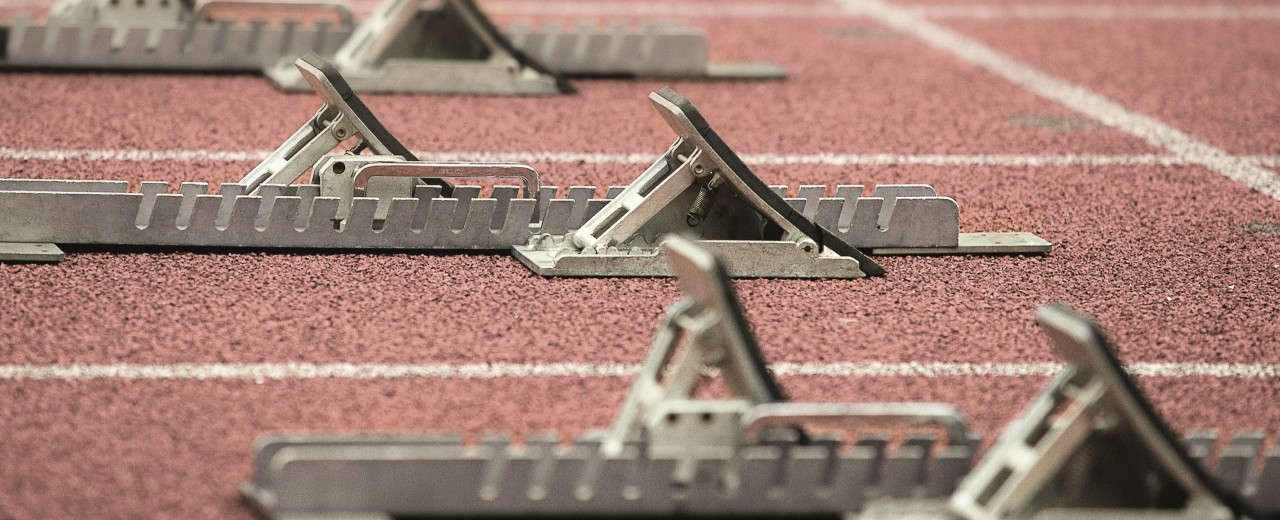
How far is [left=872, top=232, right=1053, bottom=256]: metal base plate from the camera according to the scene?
6598 millimetres

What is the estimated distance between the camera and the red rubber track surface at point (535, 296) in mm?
4797

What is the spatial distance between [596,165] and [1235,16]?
7027 millimetres

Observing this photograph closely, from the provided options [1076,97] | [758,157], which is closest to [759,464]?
[758,157]

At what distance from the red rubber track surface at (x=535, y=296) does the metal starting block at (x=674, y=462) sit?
29 cm

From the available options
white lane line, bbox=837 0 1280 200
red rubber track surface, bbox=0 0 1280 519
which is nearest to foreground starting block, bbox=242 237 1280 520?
red rubber track surface, bbox=0 0 1280 519

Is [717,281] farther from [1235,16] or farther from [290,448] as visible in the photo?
[1235,16]

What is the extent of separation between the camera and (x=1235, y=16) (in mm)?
13172

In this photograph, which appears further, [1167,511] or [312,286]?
[312,286]

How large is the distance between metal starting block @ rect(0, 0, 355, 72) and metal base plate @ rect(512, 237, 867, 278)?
3887 mm

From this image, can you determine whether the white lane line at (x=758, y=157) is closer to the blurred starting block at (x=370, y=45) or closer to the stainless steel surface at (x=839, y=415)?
the blurred starting block at (x=370, y=45)

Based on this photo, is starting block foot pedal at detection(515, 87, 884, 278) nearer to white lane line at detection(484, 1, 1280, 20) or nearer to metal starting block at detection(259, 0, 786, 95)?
metal starting block at detection(259, 0, 786, 95)

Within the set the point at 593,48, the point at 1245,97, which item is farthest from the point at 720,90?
the point at 1245,97

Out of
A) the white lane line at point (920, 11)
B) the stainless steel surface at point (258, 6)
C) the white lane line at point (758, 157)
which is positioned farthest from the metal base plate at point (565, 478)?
the white lane line at point (920, 11)

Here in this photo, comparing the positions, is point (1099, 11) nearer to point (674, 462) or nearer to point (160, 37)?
point (160, 37)
